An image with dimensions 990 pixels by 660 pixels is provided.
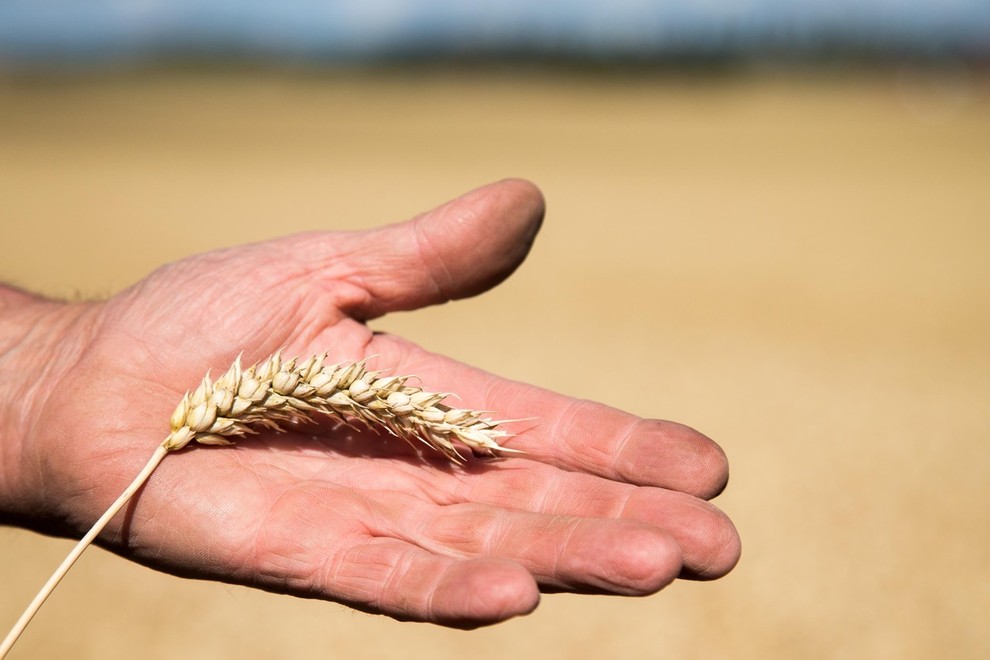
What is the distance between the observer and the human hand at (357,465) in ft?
8.70

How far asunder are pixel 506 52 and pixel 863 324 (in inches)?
2727

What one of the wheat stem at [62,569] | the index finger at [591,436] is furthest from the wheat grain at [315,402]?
the index finger at [591,436]

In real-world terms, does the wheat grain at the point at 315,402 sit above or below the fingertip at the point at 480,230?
below

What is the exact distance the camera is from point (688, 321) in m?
13.3

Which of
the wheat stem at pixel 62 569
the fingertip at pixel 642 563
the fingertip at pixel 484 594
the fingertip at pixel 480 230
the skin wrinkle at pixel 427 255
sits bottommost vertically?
the wheat stem at pixel 62 569

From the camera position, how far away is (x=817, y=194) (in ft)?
78.5

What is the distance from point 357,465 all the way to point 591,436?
2.96 ft

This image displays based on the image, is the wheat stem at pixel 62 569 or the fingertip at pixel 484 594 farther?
the fingertip at pixel 484 594

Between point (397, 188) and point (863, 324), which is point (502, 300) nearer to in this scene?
point (863, 324)

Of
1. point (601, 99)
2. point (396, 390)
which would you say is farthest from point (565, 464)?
point (601, 99)

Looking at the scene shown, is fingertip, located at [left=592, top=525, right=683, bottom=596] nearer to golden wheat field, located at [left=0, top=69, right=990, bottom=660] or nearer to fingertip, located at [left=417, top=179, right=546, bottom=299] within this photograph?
fingertip, located at [left=417, top=179, right=546, bottom=299]

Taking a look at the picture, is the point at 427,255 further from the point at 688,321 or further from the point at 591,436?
the point at 688,321

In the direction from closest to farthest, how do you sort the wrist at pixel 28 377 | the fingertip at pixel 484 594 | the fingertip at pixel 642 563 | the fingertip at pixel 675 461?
the fingertip at pixel 484 594, the fingertip at pixel 642 563, the fingertip at pixel 675 461, the wrist at pixel 28 377

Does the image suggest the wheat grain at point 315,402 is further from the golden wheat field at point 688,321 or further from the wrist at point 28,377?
the golden wheat field at point 688,321
